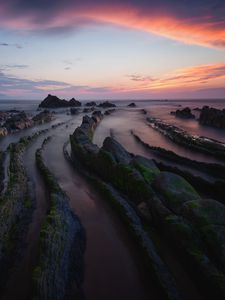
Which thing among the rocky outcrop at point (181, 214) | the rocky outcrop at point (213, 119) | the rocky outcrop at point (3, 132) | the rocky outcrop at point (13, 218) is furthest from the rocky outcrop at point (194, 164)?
the rocky outcrop at point (213, 119)

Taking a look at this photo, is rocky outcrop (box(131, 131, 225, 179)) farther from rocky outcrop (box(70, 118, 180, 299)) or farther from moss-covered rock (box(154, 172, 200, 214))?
moss-covered rock (box(154, 172, 200, 214))

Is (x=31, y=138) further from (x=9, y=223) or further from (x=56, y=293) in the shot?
(x=56, y=293)

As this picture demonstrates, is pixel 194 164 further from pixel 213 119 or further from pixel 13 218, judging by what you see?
pixel 213 119

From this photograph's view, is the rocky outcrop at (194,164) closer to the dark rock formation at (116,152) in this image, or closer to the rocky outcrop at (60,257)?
the dark rock formation at (116,152)

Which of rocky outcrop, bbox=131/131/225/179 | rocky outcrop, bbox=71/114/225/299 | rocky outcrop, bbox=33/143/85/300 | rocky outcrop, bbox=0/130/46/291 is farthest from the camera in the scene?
rocky outcrop, bbox=131/131/225/179

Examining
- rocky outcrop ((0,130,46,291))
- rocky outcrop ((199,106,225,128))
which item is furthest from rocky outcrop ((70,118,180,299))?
rocky outcrop ((199,106,225,128))

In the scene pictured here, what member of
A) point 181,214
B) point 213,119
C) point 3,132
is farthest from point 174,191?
point 213,119

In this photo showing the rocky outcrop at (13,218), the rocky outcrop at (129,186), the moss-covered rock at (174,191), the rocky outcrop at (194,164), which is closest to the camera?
the rocky outcrop at (129,186)
